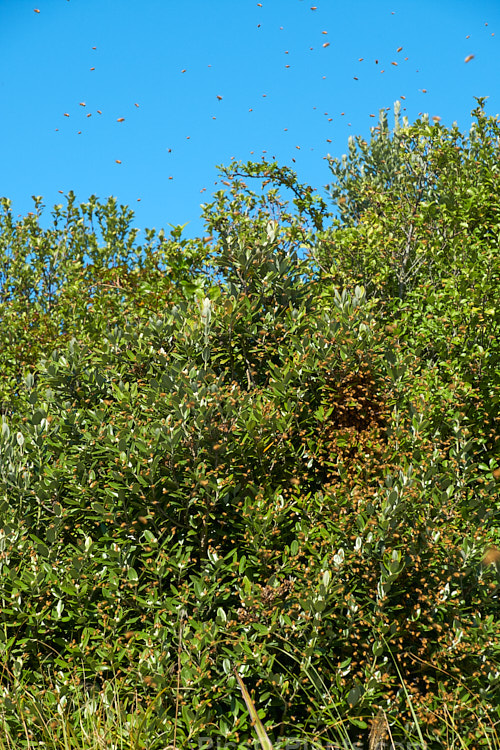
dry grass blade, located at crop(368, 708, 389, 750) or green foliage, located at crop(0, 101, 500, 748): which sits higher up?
green foliage, located at crop(0, 101, 500, 748)

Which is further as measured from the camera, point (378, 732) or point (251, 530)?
point (251, 530)

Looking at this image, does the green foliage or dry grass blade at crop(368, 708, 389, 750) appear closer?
dry grass blade at crop(368, 708, 389, 750)

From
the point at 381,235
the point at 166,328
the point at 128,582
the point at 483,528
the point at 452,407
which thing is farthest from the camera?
the point at 381,235

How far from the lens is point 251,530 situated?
4812 millimetres

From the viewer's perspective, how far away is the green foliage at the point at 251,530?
14.8 feet

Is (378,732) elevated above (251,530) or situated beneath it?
situated beneath

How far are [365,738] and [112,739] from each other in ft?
5.89

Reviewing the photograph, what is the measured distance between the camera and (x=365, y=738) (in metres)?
4.86

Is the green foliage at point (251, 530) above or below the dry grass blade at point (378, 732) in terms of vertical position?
above

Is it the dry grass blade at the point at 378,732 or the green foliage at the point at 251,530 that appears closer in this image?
the dry grass blade at the point at 378,732

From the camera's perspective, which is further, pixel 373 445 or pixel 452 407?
pixel 452 407

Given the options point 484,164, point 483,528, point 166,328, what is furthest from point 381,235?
point 483,528

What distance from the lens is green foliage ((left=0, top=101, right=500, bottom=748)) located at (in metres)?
4.50

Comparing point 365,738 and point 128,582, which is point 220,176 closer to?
point 128,582
